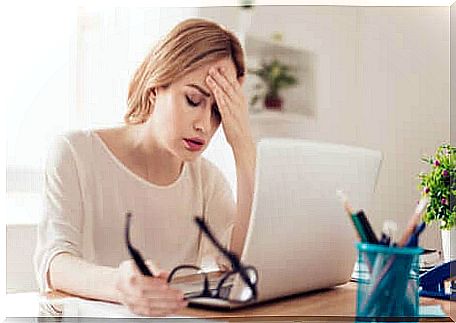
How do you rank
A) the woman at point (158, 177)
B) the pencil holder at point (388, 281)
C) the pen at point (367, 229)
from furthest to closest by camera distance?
the woman at point (158, 177), the pen at point (367, 229), the pencil holder at point (388, 281)

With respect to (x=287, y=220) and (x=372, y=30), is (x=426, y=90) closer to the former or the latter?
(x=372, y=30)

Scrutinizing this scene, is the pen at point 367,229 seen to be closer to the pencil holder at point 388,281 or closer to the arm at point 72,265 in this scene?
the pencil holder at point 388,281

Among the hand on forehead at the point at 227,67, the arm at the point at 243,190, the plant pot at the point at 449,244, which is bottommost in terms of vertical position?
the plant pot at the point at 449,244

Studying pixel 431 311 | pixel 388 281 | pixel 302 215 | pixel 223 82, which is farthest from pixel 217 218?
pixel 431 311

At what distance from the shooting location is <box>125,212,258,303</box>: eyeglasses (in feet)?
6.62

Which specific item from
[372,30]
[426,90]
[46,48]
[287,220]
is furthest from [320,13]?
Result: [46,48]

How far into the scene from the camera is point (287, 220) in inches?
80.4

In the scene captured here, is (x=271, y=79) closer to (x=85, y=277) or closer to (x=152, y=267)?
(x=152, y=267)

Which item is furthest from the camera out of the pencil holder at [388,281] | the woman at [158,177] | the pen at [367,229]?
the woman at [158,177]

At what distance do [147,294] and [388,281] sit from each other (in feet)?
1.79

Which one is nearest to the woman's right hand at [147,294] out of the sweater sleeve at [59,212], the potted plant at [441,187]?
the sweater sleeve at [59,212]

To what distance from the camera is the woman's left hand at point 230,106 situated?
2039 mm

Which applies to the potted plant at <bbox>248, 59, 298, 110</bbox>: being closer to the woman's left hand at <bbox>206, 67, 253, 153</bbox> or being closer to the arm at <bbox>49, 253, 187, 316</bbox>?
the woman's left hand at <bbox>206, 67, 253, 153</bbox>

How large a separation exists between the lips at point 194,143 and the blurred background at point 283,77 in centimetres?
3
